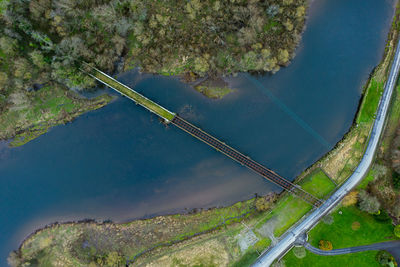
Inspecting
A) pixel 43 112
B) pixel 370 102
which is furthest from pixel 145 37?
pixel 370 102

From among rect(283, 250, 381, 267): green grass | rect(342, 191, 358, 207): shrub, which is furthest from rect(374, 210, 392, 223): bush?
rect(283, 250, 381, 267): green grass

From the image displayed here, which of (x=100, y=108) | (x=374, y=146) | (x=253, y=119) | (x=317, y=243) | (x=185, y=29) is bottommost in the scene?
(x=317, y=243)

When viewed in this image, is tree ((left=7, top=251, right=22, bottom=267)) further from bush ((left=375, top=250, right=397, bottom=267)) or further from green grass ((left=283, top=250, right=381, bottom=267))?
bush ((left=375, top=250, right=397, bottom=267))

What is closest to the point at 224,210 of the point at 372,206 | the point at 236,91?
the point at 236,91

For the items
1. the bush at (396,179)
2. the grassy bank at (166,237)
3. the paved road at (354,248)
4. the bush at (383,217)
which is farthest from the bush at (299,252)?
the bush at (396,179)

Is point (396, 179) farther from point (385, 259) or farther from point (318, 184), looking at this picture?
point (385, 259)

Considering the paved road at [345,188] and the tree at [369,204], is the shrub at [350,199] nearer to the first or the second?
the paved road at [345,188]

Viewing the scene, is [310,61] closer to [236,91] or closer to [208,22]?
[236,91]
